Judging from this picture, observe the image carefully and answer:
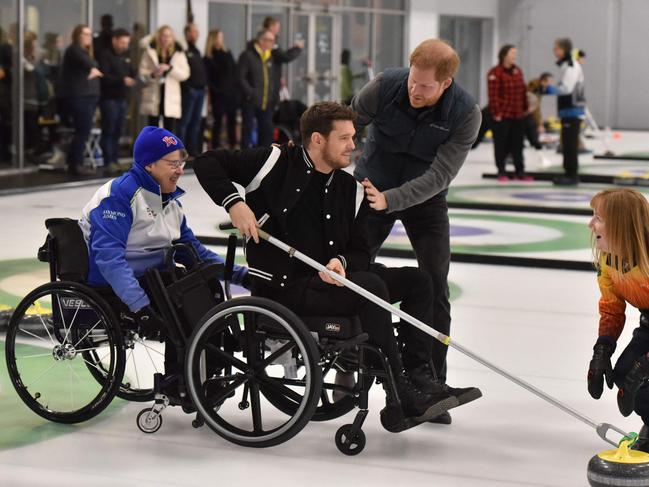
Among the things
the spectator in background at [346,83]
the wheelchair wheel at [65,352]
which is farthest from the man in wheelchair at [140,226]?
the spectator in background at [346,83]

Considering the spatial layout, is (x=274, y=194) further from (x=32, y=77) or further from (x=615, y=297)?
(x=32, y=77)

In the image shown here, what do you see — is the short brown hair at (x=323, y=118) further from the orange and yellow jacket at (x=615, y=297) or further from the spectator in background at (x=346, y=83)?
the spectator in background at (x=346, y=83)

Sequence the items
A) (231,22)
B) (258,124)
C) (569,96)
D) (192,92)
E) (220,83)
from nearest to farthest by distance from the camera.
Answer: (569,96) < (192,92) < (258,124) < (220,83) < (231,22)

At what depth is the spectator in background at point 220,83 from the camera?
15.9 m

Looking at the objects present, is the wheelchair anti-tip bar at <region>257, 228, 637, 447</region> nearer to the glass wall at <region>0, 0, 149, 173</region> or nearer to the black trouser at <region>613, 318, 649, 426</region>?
the black trouser at <region>613, 318, 649, 426</region>

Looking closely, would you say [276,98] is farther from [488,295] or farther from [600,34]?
[600,34]

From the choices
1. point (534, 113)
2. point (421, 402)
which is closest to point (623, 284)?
point (421, 402)

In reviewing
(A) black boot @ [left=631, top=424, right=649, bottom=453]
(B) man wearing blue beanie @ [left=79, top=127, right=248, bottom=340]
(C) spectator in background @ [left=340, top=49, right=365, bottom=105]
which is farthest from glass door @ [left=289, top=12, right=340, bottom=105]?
(A) black boot @ [left=631, top=424, right=649, bottom=453]

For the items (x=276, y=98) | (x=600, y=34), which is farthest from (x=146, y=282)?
(x=600, y=34)

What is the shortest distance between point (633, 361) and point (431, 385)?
668mm

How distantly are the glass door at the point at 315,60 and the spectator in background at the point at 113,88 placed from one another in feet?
22.0

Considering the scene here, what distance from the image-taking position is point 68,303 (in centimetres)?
422

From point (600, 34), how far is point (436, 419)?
25.5m

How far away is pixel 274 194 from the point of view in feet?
13.9
